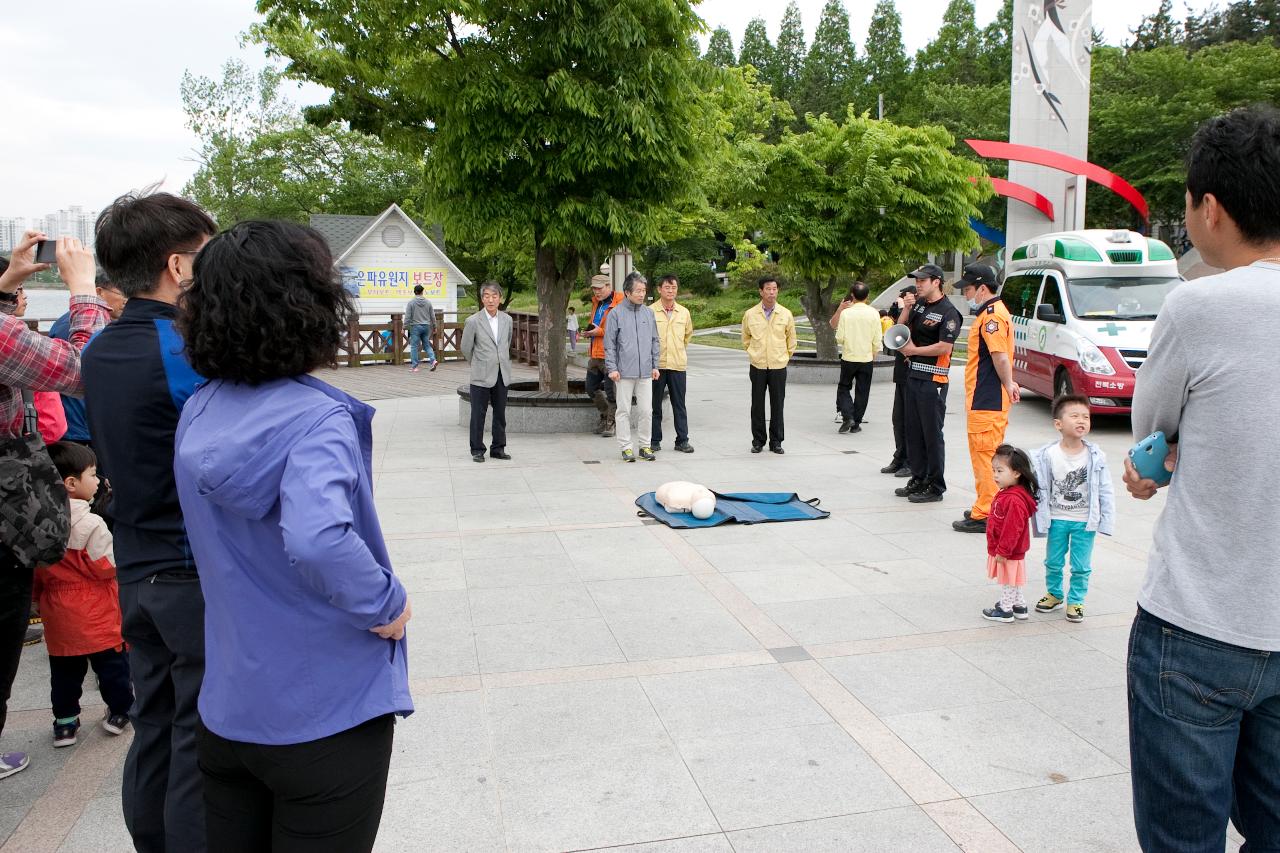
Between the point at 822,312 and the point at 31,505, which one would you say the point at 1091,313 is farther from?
the point at 31,505

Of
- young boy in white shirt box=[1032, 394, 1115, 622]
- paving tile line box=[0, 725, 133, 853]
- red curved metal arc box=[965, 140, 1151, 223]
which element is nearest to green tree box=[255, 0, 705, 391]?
young boy in white shirt box=[1032, 394, 1115, 622]

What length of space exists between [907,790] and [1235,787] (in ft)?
4.55

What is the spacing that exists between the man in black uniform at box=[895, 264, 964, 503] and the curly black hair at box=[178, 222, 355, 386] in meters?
6.39

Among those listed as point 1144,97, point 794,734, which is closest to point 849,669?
point 794,734

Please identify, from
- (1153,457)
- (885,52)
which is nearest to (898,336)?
(1153,457)

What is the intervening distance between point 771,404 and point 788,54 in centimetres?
6579

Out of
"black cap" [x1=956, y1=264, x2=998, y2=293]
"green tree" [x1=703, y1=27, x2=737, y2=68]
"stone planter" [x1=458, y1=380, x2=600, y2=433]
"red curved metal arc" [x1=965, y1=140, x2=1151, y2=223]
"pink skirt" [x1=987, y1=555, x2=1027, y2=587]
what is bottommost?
"pink skirt" [x1=987, y1=555, x2=1027, y2=587]

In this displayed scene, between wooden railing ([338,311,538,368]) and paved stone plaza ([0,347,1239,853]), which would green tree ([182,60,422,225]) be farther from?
paved stone plaza ([0,347,1239,853])

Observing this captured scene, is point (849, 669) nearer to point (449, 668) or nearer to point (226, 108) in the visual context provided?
point (449, 668)

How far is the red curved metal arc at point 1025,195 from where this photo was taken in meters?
26.5

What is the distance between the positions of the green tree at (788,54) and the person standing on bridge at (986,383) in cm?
6509

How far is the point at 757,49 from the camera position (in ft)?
233

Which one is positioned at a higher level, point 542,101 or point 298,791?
point 542,101

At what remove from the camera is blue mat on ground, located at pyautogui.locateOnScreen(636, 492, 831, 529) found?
23.7 feet
